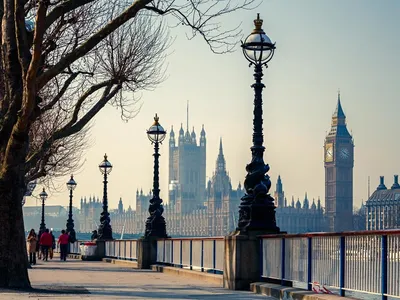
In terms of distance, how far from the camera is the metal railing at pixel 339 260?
14000 millimetres

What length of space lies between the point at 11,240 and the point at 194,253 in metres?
9.19

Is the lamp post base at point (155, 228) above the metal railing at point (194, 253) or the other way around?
above

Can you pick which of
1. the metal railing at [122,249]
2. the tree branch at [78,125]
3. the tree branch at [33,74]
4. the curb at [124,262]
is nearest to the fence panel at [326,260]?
the tree branch at [33,74]

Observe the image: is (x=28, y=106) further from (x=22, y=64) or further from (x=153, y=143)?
(x=153, y=143)

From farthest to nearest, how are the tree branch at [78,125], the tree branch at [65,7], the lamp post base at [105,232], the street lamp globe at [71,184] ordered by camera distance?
the street lamp globe at [71,184], the lamp post base at [105,232], the tree branch at [78,125], the tree branch at [65,7]

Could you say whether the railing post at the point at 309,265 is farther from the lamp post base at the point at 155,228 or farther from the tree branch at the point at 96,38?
the lamp post base at the point at 155,228

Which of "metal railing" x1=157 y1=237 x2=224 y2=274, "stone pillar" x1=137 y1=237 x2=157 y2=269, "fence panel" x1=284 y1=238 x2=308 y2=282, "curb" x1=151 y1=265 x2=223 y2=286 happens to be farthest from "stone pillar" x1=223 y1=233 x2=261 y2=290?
"stone pillar" x1=137 y1=237 x2=157 y2=269

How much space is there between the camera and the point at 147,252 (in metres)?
35.7

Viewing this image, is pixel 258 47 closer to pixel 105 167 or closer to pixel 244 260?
pixel 244 260

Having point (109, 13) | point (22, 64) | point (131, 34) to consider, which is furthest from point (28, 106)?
point (131, 34)

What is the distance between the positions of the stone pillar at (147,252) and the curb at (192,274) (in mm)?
1415

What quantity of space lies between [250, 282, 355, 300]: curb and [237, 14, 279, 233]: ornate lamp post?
1.48 meters

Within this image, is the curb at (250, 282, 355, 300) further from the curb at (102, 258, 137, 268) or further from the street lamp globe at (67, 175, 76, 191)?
the street lamp globe at (67, 175, 76, 191)

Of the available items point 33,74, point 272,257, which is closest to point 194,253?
point 272,257
